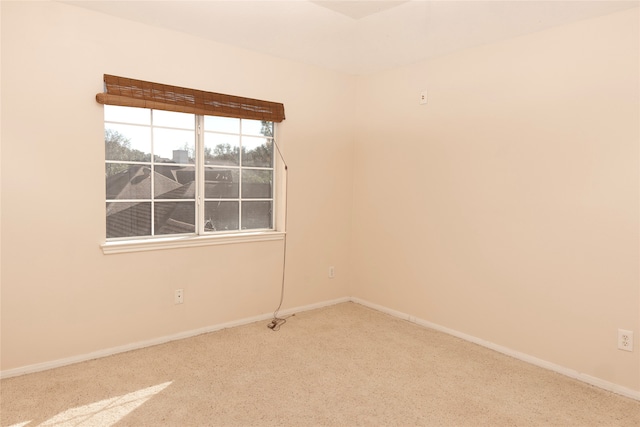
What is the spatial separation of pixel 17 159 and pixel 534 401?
11.1 feet

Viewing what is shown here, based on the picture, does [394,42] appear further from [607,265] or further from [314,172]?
[607,265]

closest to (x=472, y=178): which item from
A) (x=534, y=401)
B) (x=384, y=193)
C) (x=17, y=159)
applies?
(x=384, y=193)

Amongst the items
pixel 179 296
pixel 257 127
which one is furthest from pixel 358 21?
pixel 179 296

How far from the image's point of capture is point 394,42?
3307 millimetres

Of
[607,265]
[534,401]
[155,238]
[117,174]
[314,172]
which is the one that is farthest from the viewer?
[314,172]

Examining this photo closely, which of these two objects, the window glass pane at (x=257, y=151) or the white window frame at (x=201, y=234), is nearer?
the white window frame at (x=201, y=234)

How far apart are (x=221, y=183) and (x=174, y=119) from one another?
0.62 m

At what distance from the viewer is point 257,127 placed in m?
3.63

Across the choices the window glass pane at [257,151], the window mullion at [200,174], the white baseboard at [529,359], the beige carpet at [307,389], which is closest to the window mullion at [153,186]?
the window mullion at [200,174]

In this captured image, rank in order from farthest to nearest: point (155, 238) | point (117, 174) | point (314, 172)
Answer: point (314, 172) < point (155, 238) < point (117, 174)

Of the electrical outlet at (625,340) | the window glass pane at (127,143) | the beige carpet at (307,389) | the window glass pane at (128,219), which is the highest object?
the window glass pane at (127,143)

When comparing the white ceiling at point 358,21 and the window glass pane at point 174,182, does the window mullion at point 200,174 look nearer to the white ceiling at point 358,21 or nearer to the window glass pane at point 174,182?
the window glass pane at point 174,182

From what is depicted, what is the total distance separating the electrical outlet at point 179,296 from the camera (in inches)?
126

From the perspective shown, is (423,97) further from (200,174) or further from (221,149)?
(200,174)
